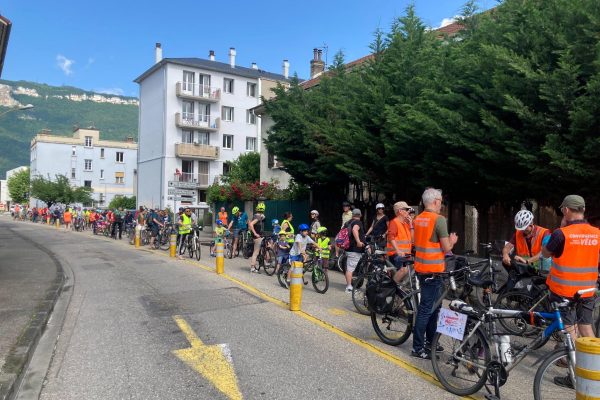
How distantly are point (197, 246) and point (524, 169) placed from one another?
35.9 feet

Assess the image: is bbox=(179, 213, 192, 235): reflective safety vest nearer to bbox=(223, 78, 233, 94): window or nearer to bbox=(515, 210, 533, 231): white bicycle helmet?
bbox=(515, 210, 533, 231): white bicycle helmet

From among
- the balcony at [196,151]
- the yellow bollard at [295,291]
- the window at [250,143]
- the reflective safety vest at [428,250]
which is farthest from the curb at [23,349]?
the window at [250,143]

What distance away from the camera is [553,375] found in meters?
4.12

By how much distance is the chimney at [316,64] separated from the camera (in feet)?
128

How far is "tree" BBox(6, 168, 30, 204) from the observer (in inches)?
3501

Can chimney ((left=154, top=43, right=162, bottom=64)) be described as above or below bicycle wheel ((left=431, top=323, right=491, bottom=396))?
above

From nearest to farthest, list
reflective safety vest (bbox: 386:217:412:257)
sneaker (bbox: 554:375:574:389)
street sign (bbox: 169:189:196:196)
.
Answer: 1. sneaker (bbox: 554:375:574:389)
2. reflective safety vest (bbox: 386:217:412:257)
3. street sign (bbox: 169:189:196:196)

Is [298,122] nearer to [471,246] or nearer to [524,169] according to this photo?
[471,246]

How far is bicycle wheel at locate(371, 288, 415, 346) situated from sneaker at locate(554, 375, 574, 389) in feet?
6.91

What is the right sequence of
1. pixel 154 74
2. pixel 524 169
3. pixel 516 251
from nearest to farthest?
1. pixel 516 251
2. pixel 524 169
3. pixel 154 74

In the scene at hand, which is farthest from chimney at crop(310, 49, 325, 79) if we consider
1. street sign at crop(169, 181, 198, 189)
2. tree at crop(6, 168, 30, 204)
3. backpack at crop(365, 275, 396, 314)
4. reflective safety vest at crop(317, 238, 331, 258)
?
tree at crop(6, 168, 30, 204)

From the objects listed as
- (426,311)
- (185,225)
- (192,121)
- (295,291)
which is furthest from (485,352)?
(192,121)

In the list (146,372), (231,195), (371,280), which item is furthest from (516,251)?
(231,195)

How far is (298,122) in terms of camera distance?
20.3 m
